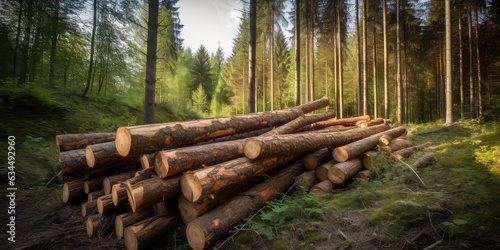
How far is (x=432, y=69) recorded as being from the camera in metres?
22.7

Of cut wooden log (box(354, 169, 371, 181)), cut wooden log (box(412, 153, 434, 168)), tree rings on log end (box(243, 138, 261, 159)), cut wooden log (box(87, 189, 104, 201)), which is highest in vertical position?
tree rings on log end (box(243, 138, 261, 159))

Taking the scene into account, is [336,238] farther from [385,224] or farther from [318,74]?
[318,74]

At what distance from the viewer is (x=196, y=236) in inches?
87.2

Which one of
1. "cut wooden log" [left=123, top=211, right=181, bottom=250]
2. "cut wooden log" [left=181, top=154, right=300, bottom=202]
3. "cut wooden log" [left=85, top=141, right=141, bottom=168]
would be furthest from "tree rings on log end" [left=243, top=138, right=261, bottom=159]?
"cut wooden log" [left=85, top=141, right=141, bottom=168]

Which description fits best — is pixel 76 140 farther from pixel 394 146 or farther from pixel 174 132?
pixel 394 146

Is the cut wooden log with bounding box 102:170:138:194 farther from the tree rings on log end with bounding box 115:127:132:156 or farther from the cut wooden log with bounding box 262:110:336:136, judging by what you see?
the cut wooden log with bounding box 262:110:336:136

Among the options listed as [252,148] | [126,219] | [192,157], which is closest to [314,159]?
[252,148]

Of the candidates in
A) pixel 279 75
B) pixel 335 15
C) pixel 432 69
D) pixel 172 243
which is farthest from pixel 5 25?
pixel 432 69

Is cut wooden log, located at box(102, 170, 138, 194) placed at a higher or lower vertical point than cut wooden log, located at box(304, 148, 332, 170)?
lower

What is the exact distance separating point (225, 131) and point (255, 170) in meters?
1.18

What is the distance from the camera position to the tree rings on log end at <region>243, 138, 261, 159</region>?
112 inches

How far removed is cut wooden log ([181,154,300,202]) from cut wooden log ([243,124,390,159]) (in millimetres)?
199

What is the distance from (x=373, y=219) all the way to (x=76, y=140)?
547 centimetres

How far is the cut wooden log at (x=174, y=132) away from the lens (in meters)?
2.56
